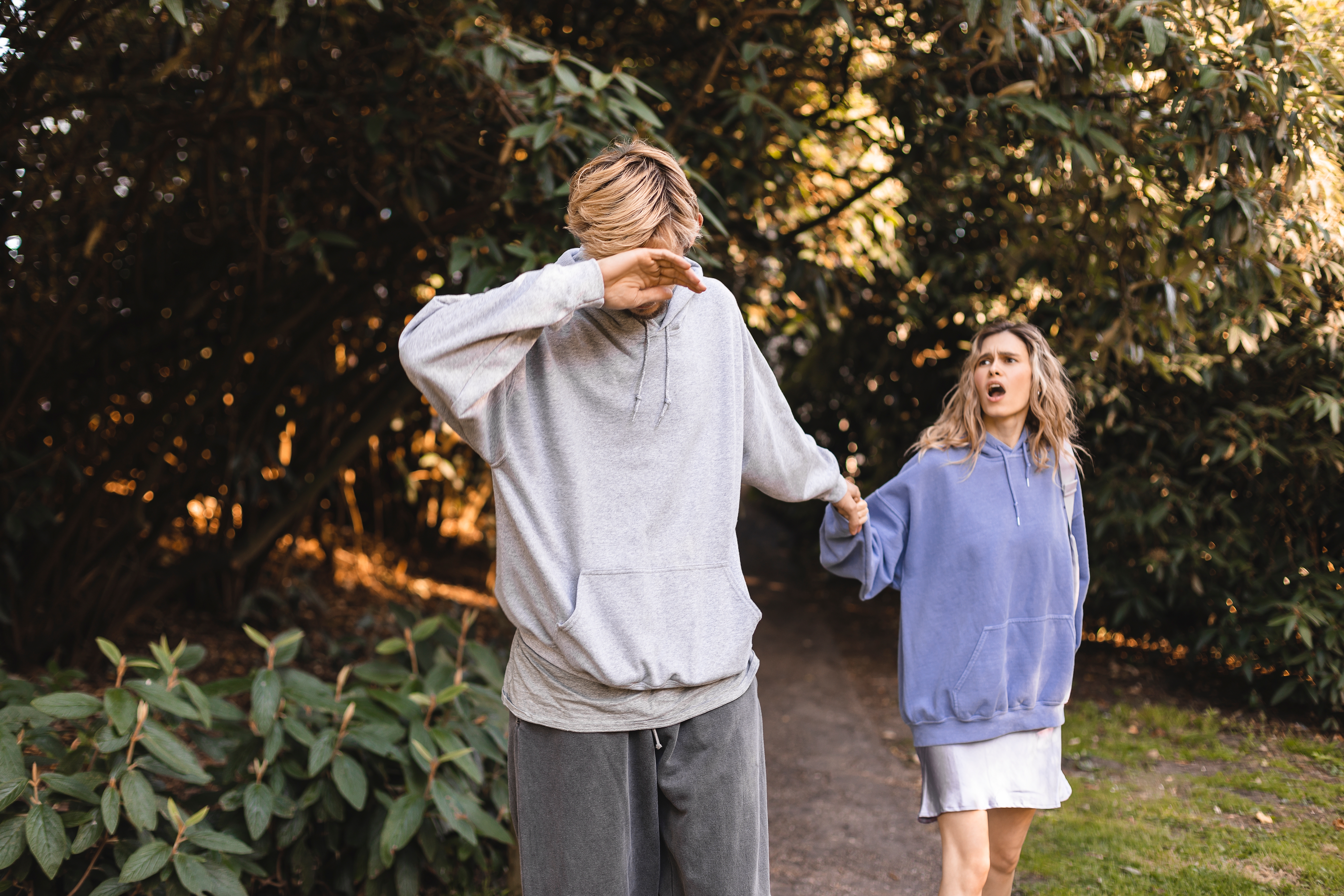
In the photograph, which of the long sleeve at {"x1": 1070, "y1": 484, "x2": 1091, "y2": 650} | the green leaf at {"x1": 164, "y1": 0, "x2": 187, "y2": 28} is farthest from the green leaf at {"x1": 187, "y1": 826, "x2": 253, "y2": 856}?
the long sleeve at {"x1": 1070, "y1": 484, "x2": 1091, "y2": 650}

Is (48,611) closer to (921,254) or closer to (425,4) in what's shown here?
(425,4)

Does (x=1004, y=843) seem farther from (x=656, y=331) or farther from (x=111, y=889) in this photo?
(x=111, y=889)

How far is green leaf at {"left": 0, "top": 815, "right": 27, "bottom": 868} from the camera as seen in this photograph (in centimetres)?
203

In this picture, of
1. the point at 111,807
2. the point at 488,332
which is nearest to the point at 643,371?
the point at 488,332

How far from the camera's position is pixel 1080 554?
2.21 meters

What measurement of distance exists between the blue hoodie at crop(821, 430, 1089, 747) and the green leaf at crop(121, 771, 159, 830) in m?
1.61

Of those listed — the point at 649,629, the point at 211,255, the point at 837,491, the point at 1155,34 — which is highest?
the point at 1155,34

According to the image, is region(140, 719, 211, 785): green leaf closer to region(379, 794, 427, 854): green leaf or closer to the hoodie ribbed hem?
region(379, 794, 427, 854): green leaf

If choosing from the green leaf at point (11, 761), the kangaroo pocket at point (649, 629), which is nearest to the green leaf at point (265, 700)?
the green leaf at point (11, 761)

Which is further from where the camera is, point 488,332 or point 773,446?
point 773,446

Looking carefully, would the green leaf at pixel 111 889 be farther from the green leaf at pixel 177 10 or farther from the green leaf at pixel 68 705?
the green leaf at pixel 177 10

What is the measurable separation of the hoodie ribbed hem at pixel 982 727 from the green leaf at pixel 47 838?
1.86m

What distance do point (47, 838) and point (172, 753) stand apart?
28 centimetres

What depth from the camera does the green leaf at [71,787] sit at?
214 centimetres
